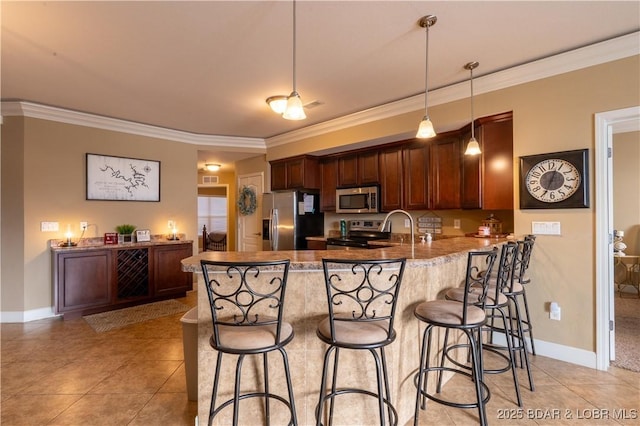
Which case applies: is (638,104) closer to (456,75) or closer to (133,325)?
→ (456,75)

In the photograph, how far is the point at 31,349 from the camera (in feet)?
9.80

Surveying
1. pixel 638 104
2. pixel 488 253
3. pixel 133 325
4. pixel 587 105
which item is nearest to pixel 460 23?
pixel 587 105

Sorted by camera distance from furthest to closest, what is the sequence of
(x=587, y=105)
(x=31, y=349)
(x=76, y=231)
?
(x=76, y=231)
(x=31, y=349)
(x=587, y=105)

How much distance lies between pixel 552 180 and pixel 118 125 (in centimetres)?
532

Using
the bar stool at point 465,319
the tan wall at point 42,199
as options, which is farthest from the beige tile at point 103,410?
the tan wall at point 42,199

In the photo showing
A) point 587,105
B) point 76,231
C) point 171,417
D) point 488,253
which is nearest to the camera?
point 488,253

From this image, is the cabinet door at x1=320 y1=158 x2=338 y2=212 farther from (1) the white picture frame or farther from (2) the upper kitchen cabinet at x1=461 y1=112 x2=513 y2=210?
(1) the white picture frame

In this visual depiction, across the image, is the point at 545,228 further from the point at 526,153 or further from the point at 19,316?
the point at 19,316

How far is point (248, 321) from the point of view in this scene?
5.64 feet

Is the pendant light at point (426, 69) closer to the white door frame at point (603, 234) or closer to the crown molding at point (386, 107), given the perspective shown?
the crown molding at point (386, 107)

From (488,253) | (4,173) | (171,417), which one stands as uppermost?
(4,173)

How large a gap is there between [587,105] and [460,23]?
133 centimetres

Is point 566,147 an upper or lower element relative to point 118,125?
lower

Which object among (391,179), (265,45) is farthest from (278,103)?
(391,179)
